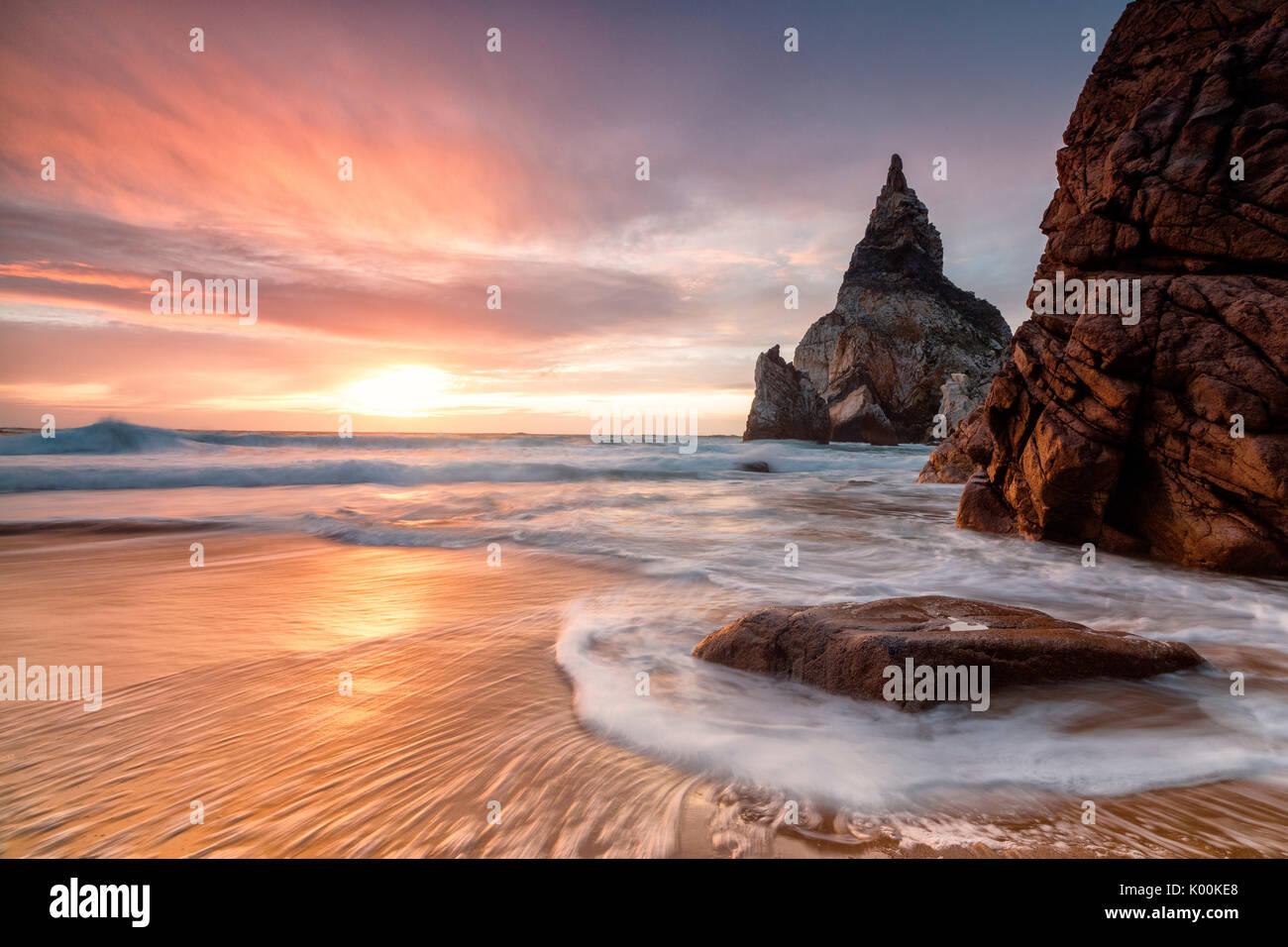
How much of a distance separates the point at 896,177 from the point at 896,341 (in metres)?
19.5

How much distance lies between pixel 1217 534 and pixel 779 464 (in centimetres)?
2563

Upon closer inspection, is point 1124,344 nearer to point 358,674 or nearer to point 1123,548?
point 1123,548

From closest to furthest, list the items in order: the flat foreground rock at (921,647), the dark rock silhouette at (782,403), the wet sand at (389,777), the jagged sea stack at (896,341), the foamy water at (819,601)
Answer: the wet sand at (389,777)
the foamy water at (819,601)
the flat foreground rock at (921,647)
the jagged sea stack at (896,341)
the dark rock silhouette at (782,403)

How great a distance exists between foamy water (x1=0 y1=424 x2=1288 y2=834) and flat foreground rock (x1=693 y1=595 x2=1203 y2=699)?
137 millimetres

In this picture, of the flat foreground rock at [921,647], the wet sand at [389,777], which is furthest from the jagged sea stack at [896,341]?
the wet sand at [389,777]

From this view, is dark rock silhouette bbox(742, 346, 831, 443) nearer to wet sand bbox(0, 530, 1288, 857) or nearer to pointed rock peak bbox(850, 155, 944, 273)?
pointed rock peak bbox(850, 155, 944, 273)

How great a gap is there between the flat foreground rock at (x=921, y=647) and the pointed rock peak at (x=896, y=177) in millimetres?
66006

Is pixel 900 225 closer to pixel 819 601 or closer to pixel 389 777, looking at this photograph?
pixel 819 601

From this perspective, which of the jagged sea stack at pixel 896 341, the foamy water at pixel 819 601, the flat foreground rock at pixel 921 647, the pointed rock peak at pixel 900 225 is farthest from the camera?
the pointed rock peak at pixel 900 225

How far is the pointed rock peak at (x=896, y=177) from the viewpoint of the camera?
55844 mm

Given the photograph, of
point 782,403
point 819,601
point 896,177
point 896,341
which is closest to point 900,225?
point 896,177

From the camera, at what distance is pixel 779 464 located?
105 ft

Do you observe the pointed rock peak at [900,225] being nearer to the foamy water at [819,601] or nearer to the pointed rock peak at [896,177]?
the pointed rock peak at [896,177]
